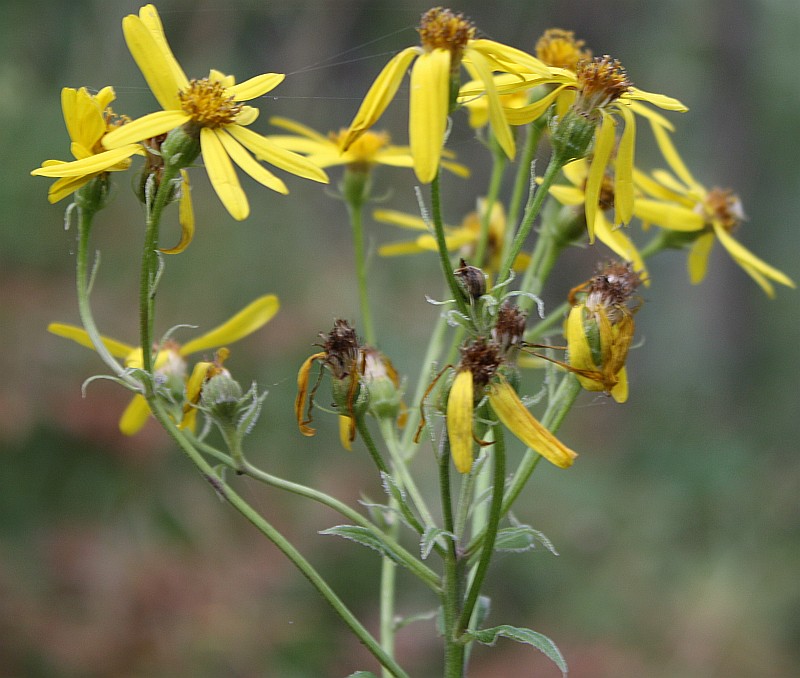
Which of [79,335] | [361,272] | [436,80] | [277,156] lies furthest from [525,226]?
[79,335]

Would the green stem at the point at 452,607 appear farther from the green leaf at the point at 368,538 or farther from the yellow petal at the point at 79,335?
the yellow petal at the point at 79,335

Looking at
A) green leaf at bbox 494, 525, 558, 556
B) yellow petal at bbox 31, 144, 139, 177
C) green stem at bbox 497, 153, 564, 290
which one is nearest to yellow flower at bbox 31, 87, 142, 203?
yellow petal at bbox 31, 144, 139, 177

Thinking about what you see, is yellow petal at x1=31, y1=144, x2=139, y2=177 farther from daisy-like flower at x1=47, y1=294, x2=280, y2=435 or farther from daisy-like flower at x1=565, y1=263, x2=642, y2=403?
daisy-like flower at x1=565, y1=263, x2=642, y2=403

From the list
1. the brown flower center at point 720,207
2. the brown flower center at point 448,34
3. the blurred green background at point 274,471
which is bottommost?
the blurred green background at point 274,471

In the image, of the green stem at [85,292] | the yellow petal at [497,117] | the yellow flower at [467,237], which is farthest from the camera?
the yellow flower at [467,237]

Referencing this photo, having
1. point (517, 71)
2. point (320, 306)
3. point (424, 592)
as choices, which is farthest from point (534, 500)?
point (517, 71)

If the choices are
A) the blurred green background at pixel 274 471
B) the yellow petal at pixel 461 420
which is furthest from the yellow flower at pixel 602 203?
the blurred green background at pixel 274 471
